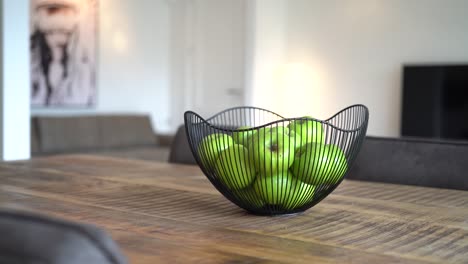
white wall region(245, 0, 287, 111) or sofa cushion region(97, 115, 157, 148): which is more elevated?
white wall region(245, 0, 287, 111)

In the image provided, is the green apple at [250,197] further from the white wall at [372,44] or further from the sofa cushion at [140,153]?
the white wall at [372,44]

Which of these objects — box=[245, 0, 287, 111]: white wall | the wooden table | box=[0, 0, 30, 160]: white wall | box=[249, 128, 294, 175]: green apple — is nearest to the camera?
the wooden table

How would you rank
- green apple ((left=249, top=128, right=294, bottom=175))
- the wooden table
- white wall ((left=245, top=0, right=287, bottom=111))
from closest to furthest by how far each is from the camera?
the wooden table → green apple ((left=249, top=128, right=294, bottom=175)) → white wall ((left=245, top=0, right=287, bottom=111))

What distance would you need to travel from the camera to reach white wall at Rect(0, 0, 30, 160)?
3.85 m

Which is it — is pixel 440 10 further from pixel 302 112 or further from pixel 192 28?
pixel 192 28

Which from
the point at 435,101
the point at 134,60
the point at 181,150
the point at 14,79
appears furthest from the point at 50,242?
the point at 134,60

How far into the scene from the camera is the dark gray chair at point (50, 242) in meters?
0.43

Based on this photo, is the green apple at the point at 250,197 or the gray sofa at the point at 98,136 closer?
the green apple at the point at 250,197

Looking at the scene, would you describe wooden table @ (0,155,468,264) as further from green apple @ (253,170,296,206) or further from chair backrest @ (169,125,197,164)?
chair backrest @ (169,125,197,164)

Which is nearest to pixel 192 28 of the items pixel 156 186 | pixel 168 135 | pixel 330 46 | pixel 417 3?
pixel 168 135

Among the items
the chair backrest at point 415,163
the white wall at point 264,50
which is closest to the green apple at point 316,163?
the chair backrest at point 415,163

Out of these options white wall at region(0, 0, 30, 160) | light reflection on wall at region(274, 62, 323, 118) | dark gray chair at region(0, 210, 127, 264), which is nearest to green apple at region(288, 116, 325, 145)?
dark gray chair at region(0, 210, 127, 264)

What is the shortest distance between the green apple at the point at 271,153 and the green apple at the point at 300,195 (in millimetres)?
39

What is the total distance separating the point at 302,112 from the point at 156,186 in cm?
449
